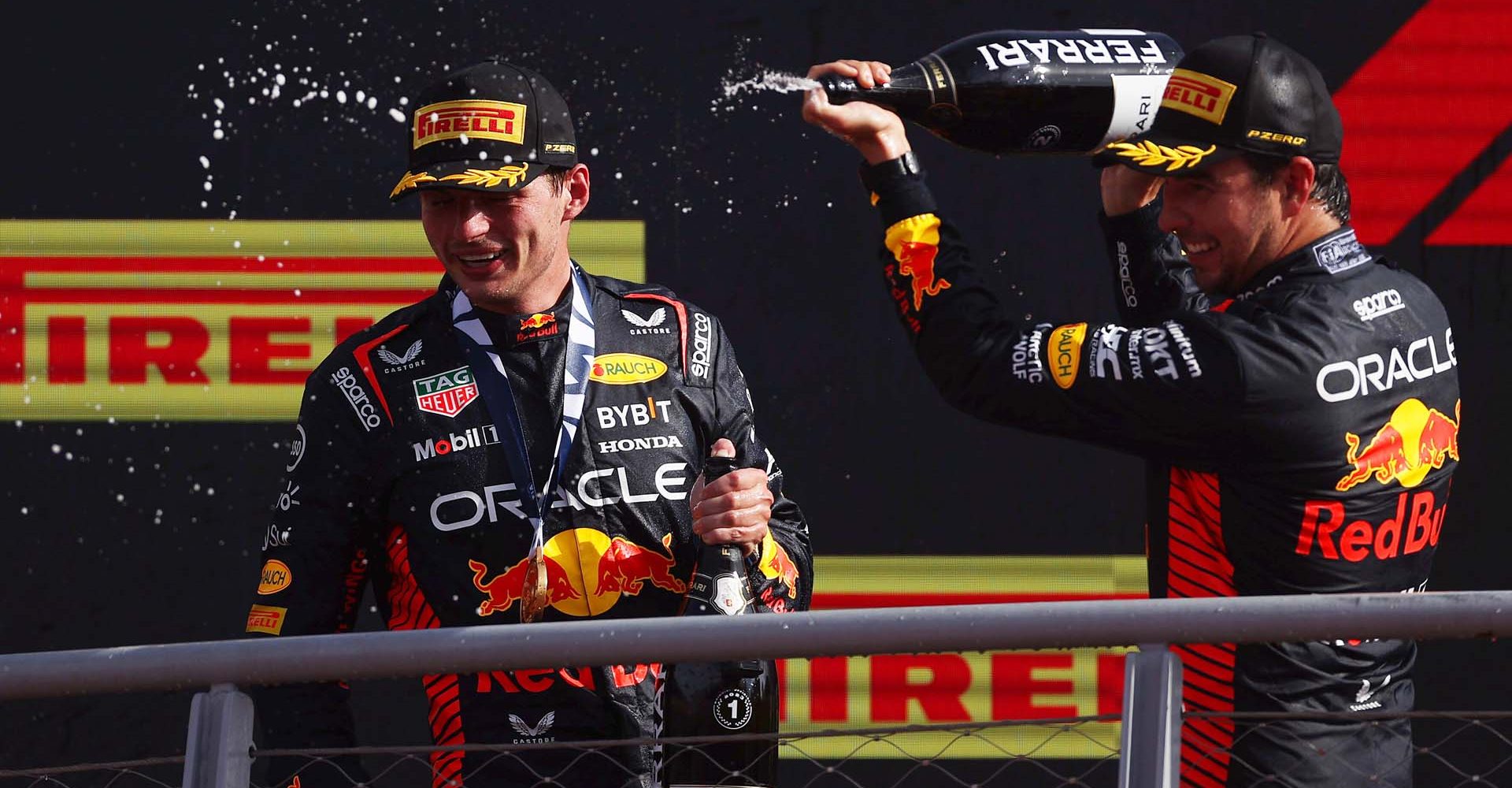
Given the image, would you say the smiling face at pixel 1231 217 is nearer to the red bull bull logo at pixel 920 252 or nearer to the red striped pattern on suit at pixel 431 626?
the red bull bull logo at pixel 920 252

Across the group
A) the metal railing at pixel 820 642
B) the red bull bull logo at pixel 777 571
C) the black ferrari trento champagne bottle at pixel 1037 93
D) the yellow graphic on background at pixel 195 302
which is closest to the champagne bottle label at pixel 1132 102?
the black ferrari trento champagne bottle at pixel 1037 93

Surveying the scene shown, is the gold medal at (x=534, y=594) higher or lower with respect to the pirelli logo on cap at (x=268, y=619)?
higher

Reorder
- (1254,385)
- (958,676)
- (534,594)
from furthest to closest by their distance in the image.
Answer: (958,676)
(534,594)
(1254,385)

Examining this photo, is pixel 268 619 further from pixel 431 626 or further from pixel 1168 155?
pixel 1168 155

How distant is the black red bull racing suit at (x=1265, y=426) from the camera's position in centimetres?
181

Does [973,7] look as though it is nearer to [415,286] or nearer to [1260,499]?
[415,286]

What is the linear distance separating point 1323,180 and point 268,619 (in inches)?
55.4

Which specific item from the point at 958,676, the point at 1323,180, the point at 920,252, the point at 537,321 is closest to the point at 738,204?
the point at 958,676

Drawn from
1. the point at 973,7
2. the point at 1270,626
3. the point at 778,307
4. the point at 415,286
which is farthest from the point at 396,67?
the point at 1270,626

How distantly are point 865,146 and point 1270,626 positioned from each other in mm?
730

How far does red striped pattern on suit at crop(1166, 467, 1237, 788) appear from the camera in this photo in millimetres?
1880

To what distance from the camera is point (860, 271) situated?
331cm

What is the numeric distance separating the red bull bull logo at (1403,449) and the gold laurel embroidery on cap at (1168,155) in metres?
0.37

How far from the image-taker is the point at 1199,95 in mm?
1920
